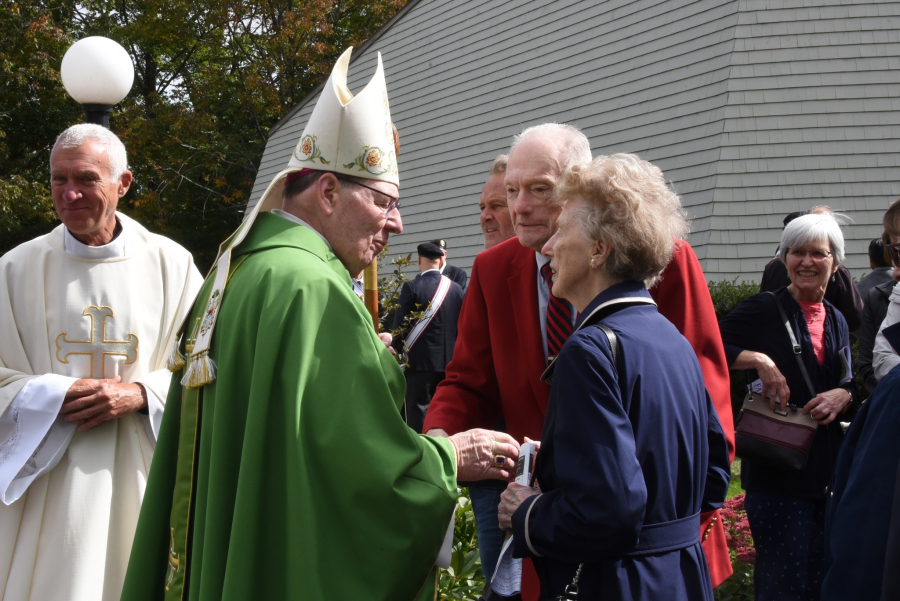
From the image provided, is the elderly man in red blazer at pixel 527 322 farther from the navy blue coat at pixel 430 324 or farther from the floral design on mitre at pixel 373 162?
the navy blue coat at pixel 430 324

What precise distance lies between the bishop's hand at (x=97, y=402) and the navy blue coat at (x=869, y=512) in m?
2.65

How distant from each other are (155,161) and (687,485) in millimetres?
25644

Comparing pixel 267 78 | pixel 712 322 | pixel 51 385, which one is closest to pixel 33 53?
pixel 267 78

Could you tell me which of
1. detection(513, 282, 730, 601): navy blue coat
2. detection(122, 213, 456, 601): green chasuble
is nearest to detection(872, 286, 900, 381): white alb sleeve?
detection(513, 282, 730, 601): navy blue coat

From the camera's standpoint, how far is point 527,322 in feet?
10.2

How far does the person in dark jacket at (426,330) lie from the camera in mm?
8242

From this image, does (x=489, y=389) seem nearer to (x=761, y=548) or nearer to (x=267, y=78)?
(x=761, y=548)

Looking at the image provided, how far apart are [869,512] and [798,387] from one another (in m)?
2.50

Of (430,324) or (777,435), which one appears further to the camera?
(430,324)

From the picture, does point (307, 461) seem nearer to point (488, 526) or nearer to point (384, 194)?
point (384, 194)

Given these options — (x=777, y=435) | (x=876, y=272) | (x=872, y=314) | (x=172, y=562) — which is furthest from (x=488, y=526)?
(x=876, y=272)

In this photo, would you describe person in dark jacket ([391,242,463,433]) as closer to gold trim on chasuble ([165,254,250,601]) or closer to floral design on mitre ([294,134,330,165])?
floral design on mitre ([294,134,330,165])

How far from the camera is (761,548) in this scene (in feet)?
14.4

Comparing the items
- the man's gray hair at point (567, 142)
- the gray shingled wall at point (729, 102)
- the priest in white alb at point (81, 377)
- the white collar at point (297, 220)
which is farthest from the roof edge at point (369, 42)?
the white collar at point (297, 220)
